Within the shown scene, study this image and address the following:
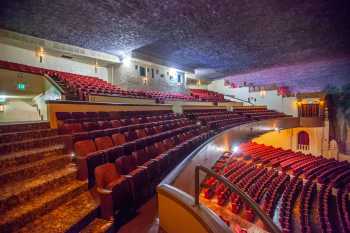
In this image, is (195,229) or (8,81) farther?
(8,81)

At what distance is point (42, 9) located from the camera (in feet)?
8.65

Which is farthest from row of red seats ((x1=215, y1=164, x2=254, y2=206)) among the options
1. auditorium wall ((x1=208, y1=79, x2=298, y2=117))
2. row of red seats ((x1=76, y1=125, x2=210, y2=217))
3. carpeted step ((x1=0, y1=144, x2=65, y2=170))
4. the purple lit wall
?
auditorium wall ((x1=208, y1=79, x2=298, y2=117))

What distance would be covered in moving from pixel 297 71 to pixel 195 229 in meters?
6.92

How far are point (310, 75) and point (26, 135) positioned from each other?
25.4 ft

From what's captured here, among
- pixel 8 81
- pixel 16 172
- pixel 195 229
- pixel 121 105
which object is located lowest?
pixel 195 229

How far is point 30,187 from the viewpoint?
0.99m

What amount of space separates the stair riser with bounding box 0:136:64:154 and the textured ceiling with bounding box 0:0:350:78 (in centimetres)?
180

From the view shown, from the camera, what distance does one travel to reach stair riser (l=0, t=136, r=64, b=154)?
1279 mm

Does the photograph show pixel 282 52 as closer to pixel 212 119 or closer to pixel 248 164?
pixel 212 119

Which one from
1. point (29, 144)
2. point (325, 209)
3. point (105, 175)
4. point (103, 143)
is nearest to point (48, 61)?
point (29, 144)

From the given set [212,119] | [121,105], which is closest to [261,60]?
[212,119]

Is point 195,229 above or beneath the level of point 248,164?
above

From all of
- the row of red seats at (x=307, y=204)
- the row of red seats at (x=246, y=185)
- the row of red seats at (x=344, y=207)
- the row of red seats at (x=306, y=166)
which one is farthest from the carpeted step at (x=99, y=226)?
the row of red seats at (x=306, y=166)

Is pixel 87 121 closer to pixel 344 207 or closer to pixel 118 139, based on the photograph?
pixel 118 139
